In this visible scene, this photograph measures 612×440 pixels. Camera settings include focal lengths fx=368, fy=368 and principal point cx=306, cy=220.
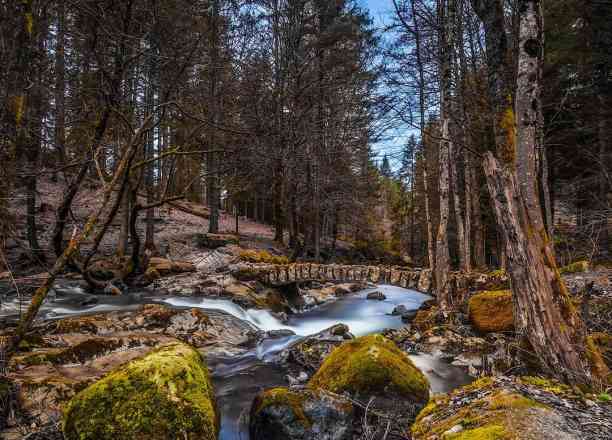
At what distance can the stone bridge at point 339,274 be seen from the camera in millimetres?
8852

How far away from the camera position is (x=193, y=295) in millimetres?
9555

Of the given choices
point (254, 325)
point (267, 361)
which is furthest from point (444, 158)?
point (254, 325)

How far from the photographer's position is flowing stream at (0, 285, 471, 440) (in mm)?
5266

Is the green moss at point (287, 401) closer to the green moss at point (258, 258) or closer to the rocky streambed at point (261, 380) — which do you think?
the rocky streambed at point (261, 380)

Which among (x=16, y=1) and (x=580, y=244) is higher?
(x=16, y=1)

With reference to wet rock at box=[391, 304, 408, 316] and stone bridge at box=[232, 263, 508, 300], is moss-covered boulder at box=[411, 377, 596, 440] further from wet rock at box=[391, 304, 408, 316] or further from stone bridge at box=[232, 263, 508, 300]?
wet rock at box=[391, 304, 408, 316]

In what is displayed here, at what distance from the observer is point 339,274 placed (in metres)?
9.70

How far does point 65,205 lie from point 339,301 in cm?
956

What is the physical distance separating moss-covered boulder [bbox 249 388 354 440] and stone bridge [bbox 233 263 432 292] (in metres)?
5.43

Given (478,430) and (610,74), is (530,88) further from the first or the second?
(610,74)

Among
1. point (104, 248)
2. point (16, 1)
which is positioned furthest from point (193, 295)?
point (16, 1)

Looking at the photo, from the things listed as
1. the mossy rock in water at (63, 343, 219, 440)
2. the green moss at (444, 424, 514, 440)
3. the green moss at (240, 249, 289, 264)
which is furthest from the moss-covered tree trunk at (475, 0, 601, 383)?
the green moss at (240, 249, 289, 264)

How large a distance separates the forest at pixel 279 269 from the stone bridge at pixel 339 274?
0.21ft

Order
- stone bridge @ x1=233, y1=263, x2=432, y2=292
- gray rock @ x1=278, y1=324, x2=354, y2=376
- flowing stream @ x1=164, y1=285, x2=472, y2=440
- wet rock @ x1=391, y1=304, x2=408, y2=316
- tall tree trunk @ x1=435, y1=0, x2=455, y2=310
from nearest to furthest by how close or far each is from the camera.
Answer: flowing stream @ x1=164, y1=285, x2=472, y2=440 < gray rock @ x1=278, y1=324, x2=354, y2=376 < tall tree trunk @ x1=435, y1=0, x2=455, y2=310 < stone bridge @ x1=233, y1=263, x2=432, y2=292 < wet rock @ x1=391, y1=304, x2=408, y2=316
